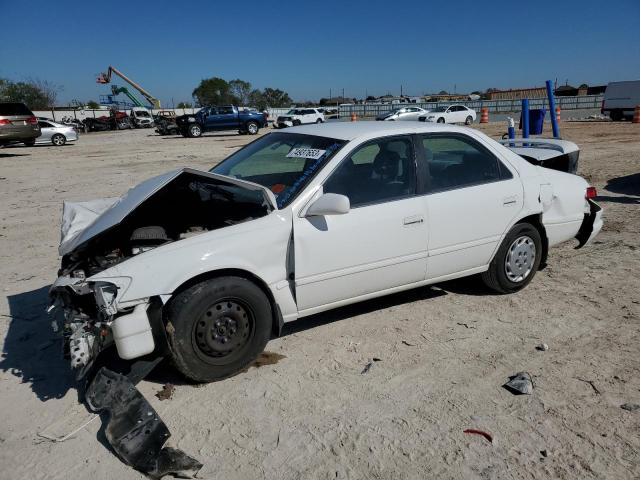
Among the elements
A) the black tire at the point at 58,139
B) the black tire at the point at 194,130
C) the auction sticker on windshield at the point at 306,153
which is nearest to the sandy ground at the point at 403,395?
the auction sticker on windshield at the point at 306,153

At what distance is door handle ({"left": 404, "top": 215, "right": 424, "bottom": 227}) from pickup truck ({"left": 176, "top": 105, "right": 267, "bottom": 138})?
89.4 feet

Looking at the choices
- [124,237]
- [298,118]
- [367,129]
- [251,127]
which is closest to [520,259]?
[367,129]

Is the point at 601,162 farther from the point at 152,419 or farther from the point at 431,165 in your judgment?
the point at 152,419

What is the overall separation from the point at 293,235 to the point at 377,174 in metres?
0.92

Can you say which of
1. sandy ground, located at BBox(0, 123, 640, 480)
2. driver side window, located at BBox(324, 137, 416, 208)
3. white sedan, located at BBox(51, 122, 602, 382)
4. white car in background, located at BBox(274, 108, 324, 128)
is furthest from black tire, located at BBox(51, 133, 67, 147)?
driver side window, located at BBox(324, 137, 416, 208)

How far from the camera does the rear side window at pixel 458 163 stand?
4020mm

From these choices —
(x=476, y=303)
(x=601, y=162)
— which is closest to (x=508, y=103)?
(x=601, y=162)

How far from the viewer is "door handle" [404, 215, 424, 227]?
12.3 feet

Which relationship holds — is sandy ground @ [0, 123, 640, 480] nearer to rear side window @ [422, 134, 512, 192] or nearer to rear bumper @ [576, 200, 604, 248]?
rear bumper @ [576, 200, 604, 248]

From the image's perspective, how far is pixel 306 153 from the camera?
3.86 metres

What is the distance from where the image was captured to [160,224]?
400cm

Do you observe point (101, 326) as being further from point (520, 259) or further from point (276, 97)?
point (276, 97)

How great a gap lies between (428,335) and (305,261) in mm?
1206

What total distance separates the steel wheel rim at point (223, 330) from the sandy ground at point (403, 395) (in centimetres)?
22
